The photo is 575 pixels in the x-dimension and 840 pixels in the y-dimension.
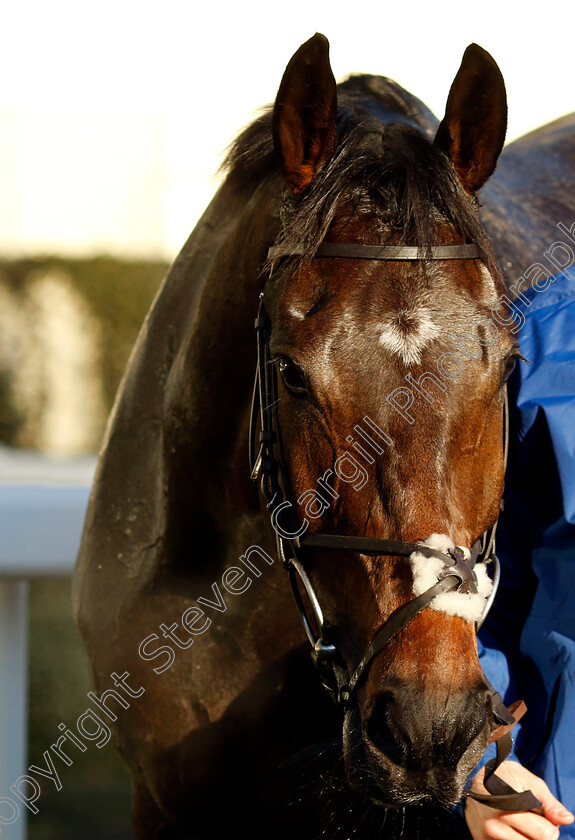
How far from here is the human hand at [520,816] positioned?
1.54 metres

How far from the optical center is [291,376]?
159 cm

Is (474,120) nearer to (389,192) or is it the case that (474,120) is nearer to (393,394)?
(389,192)

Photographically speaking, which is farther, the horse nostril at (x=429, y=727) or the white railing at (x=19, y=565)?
the white railing at (x=19, y=565)

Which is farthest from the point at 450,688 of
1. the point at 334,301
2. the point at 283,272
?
the point at 283,272

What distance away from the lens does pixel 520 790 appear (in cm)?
157

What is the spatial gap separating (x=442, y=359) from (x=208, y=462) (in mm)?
788

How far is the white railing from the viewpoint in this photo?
301 cm

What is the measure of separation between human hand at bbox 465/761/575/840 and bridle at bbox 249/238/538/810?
5 centimetres

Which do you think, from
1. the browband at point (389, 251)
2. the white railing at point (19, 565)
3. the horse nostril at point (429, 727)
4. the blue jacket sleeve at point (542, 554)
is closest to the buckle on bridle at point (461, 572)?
the horse nostril at point (429, 727)

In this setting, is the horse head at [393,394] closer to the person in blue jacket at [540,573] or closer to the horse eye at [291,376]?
the horse eye at [291,376]

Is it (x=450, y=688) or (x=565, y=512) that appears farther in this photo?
(x=565, y=512)

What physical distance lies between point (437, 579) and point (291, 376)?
1.41ft

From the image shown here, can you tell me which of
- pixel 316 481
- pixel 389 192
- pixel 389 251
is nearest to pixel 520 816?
pixel 316 481

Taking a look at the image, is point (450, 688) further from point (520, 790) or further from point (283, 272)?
point (283, 272)
